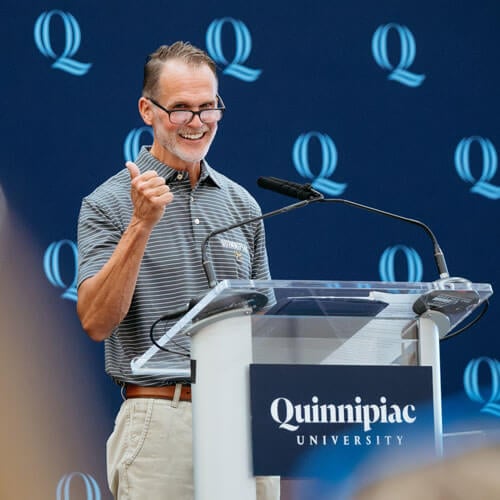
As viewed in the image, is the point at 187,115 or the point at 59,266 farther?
the point at 59,266

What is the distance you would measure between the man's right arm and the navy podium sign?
1.69 feet

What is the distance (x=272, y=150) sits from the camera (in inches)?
140

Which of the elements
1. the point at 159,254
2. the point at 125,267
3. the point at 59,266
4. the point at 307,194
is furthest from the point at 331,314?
the point at 59,266

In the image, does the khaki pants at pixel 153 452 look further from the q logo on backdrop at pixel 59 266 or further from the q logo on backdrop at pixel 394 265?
the q logo on backdrop at pixel 394 265

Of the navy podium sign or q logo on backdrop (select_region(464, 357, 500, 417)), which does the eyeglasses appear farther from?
q logo on backdrop (select_region(464, 357, 500, 417))

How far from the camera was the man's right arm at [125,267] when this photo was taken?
87.4 inches

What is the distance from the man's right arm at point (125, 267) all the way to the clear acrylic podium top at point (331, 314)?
0.33 metres

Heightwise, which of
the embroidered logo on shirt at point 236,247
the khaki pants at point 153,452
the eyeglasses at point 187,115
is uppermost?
the eyeglasses at point 187,115

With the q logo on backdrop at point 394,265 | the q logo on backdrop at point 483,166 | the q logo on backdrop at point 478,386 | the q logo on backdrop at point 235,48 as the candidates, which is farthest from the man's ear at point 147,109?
the q logo on backdrop at point 478,386

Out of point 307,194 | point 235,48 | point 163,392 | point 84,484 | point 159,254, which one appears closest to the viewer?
point 307,194

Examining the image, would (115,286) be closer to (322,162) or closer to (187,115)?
(187,115)

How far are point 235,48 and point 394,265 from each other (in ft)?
2.78

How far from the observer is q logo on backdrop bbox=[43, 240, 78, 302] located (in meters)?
3.34

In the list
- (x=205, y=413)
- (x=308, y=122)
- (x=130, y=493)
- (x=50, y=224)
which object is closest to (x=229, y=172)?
(x=308, y=122)
